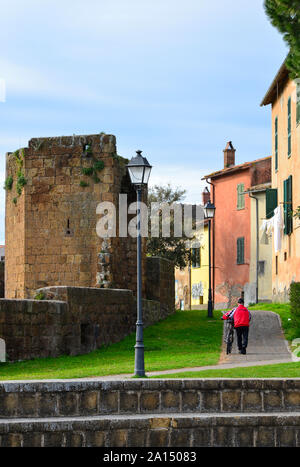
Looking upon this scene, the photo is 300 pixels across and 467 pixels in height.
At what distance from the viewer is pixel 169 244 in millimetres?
A: 49062

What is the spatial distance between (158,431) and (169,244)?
38.3 metres

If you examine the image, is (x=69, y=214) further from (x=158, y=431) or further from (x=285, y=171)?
(x=158, y=431)

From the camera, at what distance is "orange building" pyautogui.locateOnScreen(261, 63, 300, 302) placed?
31.1 m

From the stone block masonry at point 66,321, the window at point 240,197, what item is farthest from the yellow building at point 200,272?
the stone block masonry at point 66,321

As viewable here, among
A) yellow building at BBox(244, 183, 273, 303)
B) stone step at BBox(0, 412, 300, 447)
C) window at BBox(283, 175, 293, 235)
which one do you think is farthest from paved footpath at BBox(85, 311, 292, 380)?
yellow building at BBox(244, 183, 273, 303)

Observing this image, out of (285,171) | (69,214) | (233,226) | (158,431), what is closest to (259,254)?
(233,226)

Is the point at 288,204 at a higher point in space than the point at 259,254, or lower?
higher

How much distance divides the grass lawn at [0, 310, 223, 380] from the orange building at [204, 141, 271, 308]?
1781cm

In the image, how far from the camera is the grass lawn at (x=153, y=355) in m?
18.0

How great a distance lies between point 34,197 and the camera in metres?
28.2

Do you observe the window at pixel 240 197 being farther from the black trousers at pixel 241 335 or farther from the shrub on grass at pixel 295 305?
the black trousers at pixel 241 335

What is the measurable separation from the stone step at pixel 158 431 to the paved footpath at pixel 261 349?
17.1 ft

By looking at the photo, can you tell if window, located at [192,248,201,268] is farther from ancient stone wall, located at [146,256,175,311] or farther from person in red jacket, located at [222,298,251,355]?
person in red jacket, located at [222,298,251,355]
